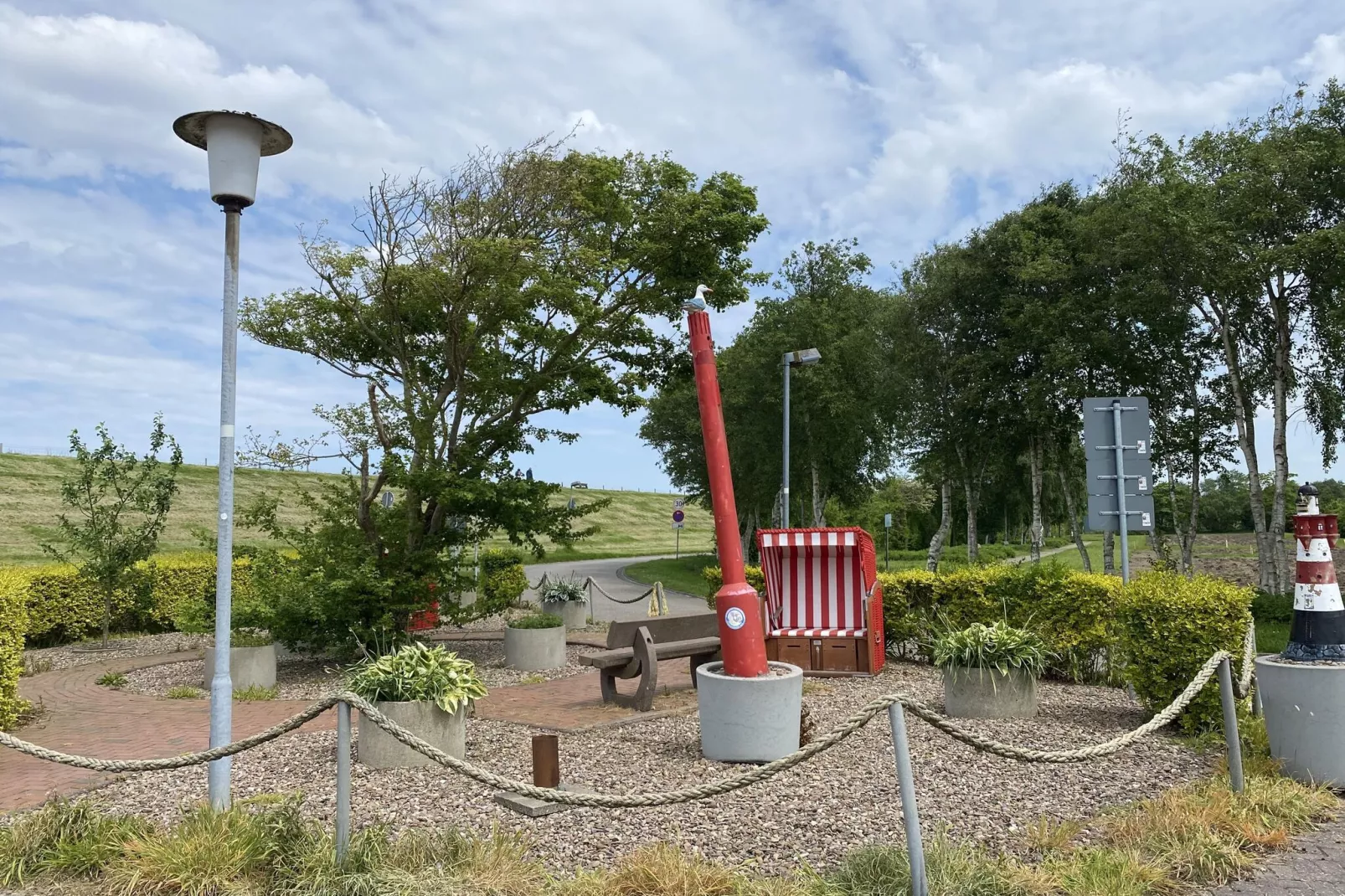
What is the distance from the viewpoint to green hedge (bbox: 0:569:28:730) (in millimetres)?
8094

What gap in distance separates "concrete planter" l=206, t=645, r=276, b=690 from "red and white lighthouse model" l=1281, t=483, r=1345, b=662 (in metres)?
10.1

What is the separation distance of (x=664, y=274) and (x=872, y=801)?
977cm

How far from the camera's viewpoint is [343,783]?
4.52 meters

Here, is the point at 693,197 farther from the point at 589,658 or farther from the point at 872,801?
the point at 872,801

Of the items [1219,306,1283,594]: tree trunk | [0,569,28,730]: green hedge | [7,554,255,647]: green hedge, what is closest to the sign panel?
[0,569,28,730]: green hedge

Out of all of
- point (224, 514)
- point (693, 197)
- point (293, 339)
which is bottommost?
point (224, 514)

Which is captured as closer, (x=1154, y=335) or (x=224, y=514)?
(x=224, y=514)

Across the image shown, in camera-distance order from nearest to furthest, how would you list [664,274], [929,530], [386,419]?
[386,419] < [664,274] < [929,530]

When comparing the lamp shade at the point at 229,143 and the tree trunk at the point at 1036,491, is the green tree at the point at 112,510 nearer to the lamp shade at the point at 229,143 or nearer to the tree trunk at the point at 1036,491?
the lamp shade at the point at 229,143

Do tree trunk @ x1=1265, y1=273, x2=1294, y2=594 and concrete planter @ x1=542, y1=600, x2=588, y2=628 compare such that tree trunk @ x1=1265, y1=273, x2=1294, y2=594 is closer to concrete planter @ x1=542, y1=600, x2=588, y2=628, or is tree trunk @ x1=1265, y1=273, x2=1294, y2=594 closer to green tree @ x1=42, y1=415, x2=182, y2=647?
concrete planter @ x1=542, y1=600, x2=588, y2=628

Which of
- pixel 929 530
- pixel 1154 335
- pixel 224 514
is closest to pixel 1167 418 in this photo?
pixel 1154 335

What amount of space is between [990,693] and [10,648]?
8501 mm

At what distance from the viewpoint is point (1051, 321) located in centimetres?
2409

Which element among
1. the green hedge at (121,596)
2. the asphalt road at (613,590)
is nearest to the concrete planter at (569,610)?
the asphalt road at (613,590)
